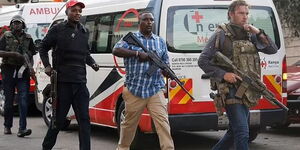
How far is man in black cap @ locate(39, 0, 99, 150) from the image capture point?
278 inches

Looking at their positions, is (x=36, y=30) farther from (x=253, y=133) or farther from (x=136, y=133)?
(x=253, y=133)

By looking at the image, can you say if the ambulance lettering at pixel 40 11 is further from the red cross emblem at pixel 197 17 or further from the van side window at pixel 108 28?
the red cross emblem at pixel 197 17

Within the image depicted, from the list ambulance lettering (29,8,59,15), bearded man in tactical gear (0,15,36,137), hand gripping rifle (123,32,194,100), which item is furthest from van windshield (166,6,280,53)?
ambulance lettering (29,8,59,15)

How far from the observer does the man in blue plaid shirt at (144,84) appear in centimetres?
673

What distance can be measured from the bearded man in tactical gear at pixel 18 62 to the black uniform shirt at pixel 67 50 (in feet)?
8.09

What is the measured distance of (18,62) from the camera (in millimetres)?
9609

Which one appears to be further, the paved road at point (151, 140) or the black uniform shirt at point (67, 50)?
the paved road at point (151, 140)

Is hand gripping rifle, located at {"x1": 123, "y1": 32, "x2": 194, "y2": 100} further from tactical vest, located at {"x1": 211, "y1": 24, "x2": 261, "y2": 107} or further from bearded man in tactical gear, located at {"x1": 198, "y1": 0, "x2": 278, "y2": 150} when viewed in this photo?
tactical vest, located at {"x1": 211, "y1": 24, "x2": 261, "y2": 107}

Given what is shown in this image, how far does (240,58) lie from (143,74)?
1162 millimetres

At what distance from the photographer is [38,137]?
9742mm

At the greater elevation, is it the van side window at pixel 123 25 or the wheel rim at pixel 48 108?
the van side window at pixel 123 25

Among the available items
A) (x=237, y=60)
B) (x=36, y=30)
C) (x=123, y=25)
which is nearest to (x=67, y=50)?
(x=123, y=25)

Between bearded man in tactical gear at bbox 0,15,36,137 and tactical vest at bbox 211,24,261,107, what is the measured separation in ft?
13.8

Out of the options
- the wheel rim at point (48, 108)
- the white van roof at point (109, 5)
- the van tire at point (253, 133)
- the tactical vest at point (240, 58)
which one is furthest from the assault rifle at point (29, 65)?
the tactical vest at point (240, 58)
